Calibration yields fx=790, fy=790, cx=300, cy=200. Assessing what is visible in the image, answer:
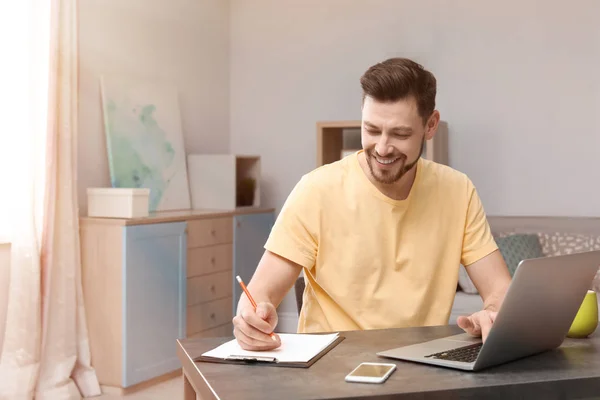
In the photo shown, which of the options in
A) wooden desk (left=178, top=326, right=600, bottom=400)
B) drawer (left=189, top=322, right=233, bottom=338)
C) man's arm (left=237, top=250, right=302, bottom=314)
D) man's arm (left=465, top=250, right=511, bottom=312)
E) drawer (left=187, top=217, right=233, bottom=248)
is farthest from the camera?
drawer (left=189, top=322, right=233, bottom=338)

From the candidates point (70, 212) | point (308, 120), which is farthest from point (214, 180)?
point (70, 212)

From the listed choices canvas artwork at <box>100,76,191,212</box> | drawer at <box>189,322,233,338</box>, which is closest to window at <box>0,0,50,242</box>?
canvas artwork at <box>100,76,191,212</box>

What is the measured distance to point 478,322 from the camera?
5.03ft

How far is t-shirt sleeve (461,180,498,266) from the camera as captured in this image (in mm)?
1872

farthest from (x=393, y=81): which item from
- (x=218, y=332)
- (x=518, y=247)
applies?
(x=218, y=332)

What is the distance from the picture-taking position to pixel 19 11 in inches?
133

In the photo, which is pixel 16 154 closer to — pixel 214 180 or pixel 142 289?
pixel 142 289

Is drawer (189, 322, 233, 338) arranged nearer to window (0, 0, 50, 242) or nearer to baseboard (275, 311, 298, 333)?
baseboard (275, 311, 298, 333)

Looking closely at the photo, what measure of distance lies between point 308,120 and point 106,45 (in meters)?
1.44

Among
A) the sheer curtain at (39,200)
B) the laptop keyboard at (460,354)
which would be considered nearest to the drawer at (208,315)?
the sheer curtain at (39,200)

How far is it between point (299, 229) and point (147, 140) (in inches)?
101

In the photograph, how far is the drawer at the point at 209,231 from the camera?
4.06 m

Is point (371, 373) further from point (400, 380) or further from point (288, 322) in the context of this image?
point (288, 322)

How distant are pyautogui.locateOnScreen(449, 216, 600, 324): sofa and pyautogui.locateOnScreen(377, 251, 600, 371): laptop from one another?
2388mm
